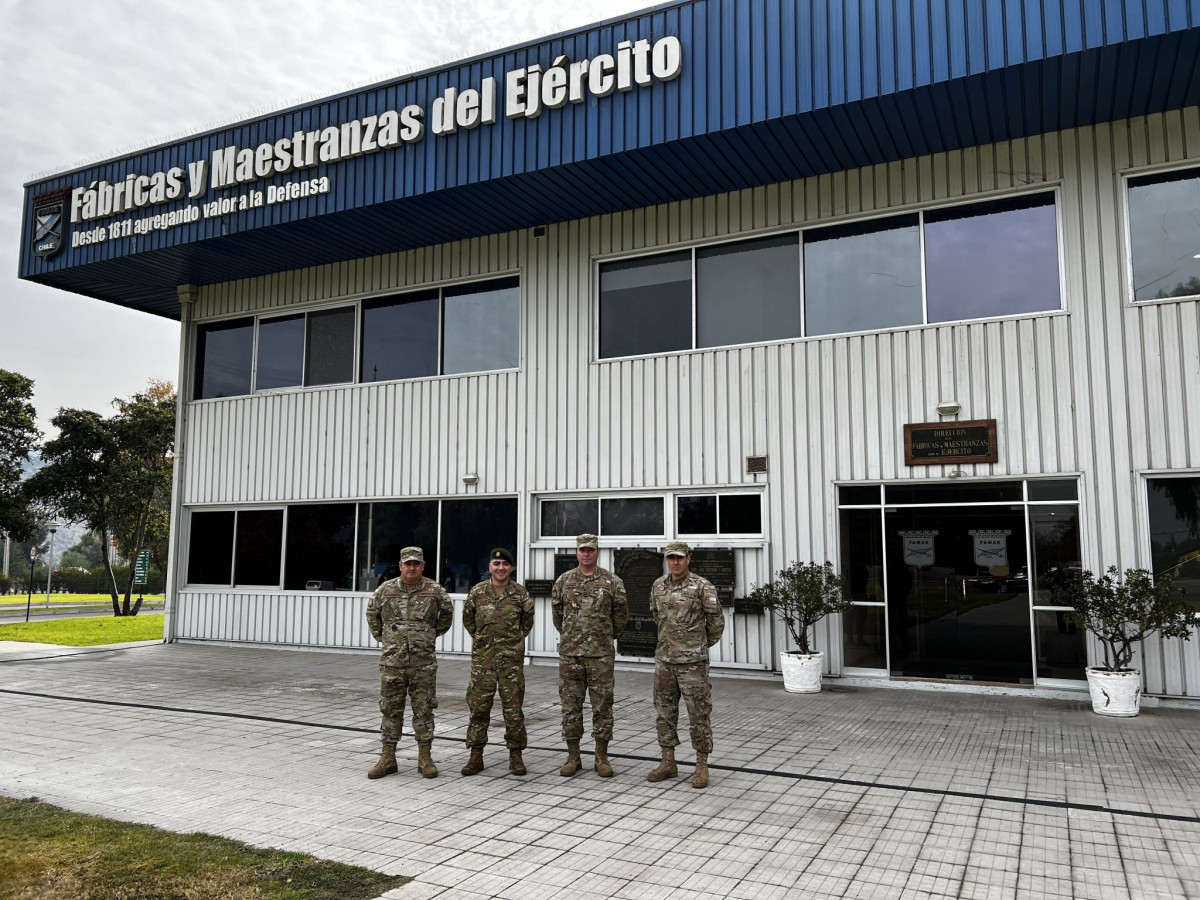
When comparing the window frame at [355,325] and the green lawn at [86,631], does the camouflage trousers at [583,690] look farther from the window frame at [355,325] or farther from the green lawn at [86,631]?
the green lawn at [86,631]

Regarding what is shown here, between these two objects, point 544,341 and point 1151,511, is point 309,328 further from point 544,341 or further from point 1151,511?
point 1151,511

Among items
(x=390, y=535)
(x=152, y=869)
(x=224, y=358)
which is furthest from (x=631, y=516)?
(x=224, y=358)

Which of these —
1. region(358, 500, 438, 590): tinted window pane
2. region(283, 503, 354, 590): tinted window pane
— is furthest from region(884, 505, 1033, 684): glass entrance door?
region(283, 503, 354, 590): tinted window pane

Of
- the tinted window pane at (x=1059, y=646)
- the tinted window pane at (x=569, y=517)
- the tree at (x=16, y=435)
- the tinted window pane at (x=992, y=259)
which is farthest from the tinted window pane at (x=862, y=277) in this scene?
the tree at (x=16, y=435)

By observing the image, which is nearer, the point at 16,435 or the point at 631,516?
the point at 631,516

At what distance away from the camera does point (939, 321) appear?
35.9 feet

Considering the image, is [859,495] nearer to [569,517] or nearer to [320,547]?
[569,517]

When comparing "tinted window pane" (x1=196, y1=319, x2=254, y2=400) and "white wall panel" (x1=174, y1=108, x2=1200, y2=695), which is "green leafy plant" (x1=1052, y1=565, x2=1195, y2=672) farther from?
"tinted window pane" (x1=196, y1=319, x2=254, y2=400)

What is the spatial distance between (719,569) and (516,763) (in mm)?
5613

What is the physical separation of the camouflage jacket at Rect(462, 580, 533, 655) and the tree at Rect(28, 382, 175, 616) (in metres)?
20.2

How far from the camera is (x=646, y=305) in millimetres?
13016

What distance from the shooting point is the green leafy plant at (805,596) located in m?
10.4

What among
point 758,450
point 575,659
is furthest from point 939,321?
point 575,659

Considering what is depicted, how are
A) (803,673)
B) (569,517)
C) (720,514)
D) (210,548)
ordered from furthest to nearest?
(210,548) → (569,517) → (720,514) → (803,673)
